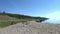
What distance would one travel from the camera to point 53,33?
2173 centimetres

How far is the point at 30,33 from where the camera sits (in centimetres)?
2161

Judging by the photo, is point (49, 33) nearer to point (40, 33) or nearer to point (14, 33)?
point (40, 33)

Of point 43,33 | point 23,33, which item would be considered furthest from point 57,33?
point 23,33

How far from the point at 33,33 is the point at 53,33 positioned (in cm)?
295

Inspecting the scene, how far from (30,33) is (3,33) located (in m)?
3.93

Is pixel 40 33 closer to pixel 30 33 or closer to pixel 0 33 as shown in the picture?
pixel 30 33

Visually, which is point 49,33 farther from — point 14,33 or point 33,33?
point 14,33

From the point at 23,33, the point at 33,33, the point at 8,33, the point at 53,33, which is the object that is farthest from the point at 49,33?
the point at 8,33

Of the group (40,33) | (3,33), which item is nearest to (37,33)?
(40,33)

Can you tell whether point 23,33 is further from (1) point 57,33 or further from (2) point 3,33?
(1) point 57,33

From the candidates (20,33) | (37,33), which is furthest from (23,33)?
(37,33)

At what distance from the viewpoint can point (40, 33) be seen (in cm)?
2153

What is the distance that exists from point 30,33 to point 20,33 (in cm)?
146

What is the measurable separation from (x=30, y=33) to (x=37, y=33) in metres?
1.03
